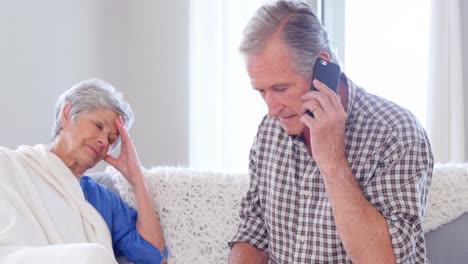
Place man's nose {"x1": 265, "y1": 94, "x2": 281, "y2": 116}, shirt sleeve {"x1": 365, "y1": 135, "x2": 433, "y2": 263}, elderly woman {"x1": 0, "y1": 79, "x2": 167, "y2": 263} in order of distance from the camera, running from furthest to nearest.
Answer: elderly woman {"x1": 0, "y1": 79, "x2": 167, "y2": 263} → man's nose {"x1": 265, "y1": 94, "x2": 281, "y2": 116} → shirt sleeve {"x1": 365, "y1": 135, "x2": 433, "y2": 263}

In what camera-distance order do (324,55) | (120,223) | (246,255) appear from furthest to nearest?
1. (120,223)
2. (246,255)
3. (324,55)

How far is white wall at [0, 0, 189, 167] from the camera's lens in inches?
105

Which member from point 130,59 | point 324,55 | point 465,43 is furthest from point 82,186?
point 465,43

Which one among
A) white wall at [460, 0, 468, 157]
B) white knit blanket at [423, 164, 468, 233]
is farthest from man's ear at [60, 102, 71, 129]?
white wall at [460, 0, 468, 157]

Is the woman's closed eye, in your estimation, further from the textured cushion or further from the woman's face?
the textured cushion

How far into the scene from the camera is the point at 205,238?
75.3 inches

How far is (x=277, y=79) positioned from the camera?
4.40 feet

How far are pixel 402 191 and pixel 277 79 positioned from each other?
13.7 inches

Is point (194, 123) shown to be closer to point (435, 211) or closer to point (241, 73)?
point (241, 73)

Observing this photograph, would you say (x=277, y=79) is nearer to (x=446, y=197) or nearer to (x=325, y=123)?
(x=325, y=123)

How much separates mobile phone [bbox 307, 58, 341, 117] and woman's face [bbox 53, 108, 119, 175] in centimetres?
82

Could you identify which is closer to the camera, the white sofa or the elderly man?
the elderly man

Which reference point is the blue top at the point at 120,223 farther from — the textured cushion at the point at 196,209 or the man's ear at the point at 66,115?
the man's ear at the point at 66,115

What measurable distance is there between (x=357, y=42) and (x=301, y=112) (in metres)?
1.74
